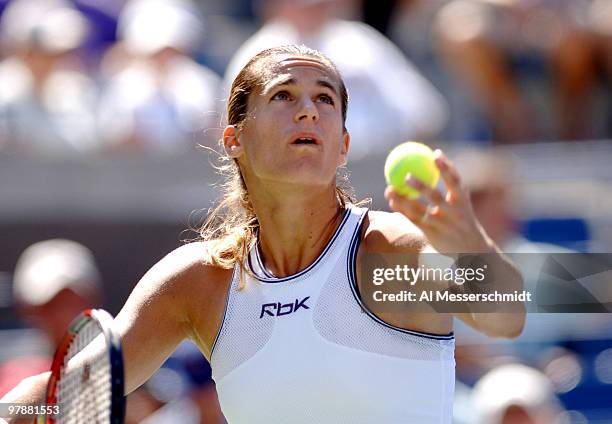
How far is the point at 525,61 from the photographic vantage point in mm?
7113

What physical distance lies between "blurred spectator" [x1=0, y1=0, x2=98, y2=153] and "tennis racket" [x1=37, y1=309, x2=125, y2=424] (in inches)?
139

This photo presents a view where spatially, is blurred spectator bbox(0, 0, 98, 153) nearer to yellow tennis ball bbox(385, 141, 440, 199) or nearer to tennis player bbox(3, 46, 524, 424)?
tennis player bbox(3, 46, 524, 424)

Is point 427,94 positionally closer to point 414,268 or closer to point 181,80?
point 181,80

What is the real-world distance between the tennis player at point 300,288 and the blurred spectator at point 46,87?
3387mm

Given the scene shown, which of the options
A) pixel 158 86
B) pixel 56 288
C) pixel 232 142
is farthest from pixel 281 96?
pixel 158 86

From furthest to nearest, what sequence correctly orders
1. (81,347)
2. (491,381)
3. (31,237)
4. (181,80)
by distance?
(181,80), (31,237), (491,381), (81,347)

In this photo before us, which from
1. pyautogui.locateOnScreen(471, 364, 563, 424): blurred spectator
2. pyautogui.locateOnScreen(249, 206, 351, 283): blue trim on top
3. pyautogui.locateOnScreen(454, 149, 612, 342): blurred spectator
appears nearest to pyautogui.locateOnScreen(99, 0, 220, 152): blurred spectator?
pyautogui.locateOnScreen(454, 149, 612, 342): blurred spectator

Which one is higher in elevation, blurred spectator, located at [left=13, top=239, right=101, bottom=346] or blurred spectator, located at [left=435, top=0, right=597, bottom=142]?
blurred spectator, located at [left=435, top=0, right=597, bottom=142]

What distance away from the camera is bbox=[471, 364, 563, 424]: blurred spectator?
5070mm

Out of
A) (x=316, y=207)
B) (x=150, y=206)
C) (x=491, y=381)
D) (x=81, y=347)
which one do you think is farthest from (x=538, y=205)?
(x=81, y=347)

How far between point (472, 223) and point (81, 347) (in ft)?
3.42

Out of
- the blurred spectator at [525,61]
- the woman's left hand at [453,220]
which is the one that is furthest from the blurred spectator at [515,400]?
the woman's left hand at [453,220]

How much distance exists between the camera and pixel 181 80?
675 centimetres

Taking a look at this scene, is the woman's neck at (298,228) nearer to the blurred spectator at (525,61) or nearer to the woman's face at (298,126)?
the woman's face at (298,126)
